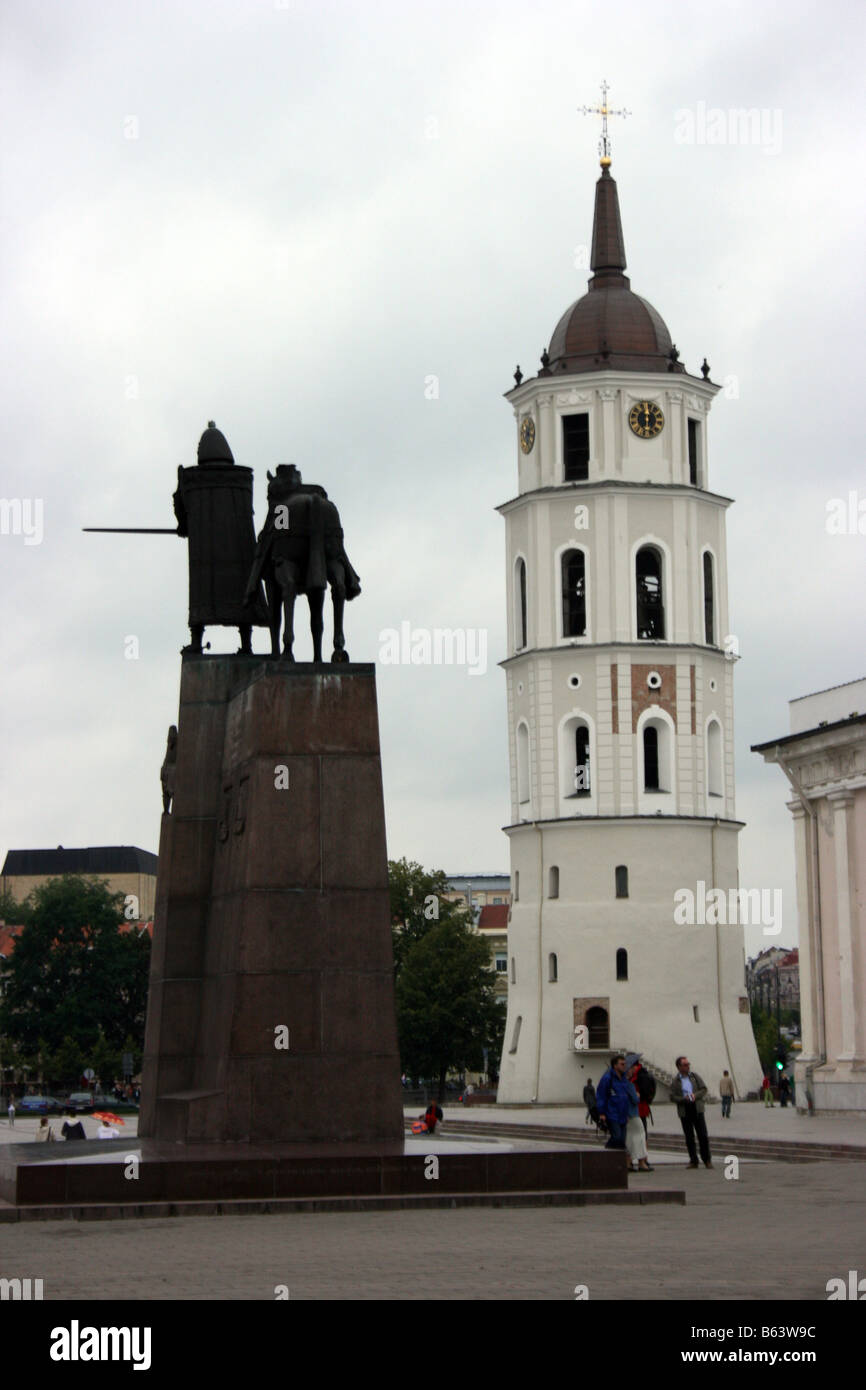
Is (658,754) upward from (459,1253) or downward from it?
upward

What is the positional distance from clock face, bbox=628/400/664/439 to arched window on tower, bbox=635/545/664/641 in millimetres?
3661

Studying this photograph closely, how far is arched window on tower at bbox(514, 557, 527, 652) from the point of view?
238ft

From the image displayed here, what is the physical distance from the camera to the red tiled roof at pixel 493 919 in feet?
495

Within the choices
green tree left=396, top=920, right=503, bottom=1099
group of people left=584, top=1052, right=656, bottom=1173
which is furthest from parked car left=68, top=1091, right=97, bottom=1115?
group of people left=584, top=1052, right=656, bottom=1173

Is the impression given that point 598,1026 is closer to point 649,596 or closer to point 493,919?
point 649,596

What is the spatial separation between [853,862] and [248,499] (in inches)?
1125

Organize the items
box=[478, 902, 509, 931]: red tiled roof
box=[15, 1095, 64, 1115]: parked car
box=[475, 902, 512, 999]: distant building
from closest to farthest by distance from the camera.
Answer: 1. box=[15, 1095, 64, 1115]: parked car
2. box=[475, 902, 512, 999]: distant building
3. box=[478, 902, 509, 931]: red tiled roof

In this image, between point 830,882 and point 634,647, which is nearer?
point 830,882

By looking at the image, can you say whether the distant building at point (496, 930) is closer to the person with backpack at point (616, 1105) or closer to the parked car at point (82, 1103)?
the parked car at point (82, 1103)

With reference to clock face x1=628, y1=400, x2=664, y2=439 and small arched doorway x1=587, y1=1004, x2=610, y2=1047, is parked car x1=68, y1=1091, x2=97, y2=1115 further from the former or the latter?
clock face x1=628, y1=400, x2=664, y2=439

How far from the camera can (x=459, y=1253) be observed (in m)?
15.2

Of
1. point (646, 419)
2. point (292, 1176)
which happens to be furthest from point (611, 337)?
point (292, 1176)

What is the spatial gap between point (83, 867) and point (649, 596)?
373 feet

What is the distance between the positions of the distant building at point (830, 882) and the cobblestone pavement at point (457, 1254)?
1172 inches
